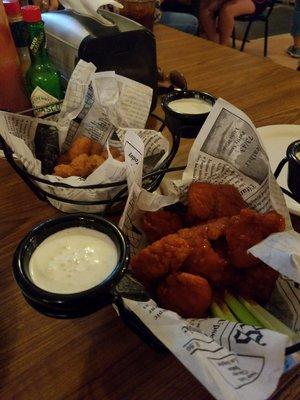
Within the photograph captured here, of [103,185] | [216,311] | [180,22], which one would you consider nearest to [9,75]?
[103,185]

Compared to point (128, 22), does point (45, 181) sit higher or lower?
lower

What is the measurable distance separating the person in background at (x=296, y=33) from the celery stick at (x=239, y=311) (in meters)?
3.60

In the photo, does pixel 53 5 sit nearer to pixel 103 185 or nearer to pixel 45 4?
pixel 45 4

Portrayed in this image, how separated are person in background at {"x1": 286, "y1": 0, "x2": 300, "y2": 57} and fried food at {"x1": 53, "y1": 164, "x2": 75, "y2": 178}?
3447 millimetres

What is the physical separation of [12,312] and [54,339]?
0.08m

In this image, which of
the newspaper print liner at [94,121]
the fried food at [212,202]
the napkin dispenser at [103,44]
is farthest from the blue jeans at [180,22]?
the fried food at [212,202]

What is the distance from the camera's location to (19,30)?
859 millimetres

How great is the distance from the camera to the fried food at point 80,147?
0.70 metres

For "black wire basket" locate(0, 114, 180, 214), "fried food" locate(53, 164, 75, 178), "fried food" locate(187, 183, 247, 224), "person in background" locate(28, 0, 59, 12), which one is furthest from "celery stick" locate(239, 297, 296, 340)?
"person in background" locate(28, 0, 59, 12)

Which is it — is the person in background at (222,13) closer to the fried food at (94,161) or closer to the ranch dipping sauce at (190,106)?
the ranch dipping sauce at (190,106)

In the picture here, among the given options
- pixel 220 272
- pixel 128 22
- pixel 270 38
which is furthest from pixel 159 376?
pixel 270 38

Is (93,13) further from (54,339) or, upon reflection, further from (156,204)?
(54,339)

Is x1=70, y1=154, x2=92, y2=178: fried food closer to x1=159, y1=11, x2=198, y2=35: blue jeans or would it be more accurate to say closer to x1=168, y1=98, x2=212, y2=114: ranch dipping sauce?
x1=168, y1=98, x2=212, y2=114: ranch dipping sauce

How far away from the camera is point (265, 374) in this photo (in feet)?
1.12
